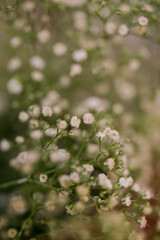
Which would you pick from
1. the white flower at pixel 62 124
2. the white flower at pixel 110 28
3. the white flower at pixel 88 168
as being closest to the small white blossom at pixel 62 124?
the white flower at pixel 62 124

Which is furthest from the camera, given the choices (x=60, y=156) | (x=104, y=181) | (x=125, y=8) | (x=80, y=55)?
(x=80, y=55)

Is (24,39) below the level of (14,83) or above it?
above

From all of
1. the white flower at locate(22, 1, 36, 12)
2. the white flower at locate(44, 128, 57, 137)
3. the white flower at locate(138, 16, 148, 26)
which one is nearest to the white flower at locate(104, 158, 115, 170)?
the white flower at locate(44, 128, 57, 137)

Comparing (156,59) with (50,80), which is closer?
(50,80)

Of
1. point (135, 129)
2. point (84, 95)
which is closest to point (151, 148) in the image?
point (135, 129)

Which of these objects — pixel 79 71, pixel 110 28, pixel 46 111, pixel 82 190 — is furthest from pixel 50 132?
pixel 110 28

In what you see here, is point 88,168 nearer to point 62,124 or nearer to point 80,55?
point 62,124

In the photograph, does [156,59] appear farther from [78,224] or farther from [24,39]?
[78,224]

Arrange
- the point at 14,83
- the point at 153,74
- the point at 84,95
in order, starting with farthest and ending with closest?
the point at 153,74 → the point at 84,95 → the point at 14,83

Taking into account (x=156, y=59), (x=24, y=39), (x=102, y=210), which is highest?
(x=24, y=39)
